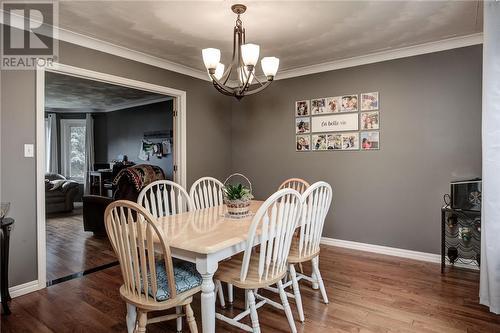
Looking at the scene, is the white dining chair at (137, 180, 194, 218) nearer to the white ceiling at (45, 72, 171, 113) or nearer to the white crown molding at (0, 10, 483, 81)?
the white crown molding at (0, 10, 483, 81)

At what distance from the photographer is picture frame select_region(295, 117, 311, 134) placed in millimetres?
4086

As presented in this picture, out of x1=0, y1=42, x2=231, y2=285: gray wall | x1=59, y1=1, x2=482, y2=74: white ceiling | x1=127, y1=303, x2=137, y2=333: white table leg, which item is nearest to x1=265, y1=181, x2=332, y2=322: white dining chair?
x1=127, y1=303, x2=137, y2=333: white table leg

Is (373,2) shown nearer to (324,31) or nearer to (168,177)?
(324,31)

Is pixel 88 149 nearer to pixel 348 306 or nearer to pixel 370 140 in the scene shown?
pixel 370 140

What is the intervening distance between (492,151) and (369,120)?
1616 millimetres

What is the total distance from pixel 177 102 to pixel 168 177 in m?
2.85

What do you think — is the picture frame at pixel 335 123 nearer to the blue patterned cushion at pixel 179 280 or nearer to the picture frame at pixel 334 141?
the picture frame at pixel 334 141

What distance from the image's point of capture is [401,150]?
3.47 metres

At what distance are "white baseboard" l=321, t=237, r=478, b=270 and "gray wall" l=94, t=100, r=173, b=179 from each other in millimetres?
3828

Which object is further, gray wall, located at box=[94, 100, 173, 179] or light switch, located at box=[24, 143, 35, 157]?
gray wall, located at box=[94, 100, 173, 179]

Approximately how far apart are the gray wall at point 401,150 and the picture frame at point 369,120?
7cm

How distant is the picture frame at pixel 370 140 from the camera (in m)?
3.61

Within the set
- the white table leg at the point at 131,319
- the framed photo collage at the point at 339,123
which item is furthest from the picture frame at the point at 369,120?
the white table leg at the point at 131,319

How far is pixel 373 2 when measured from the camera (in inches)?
93.1
